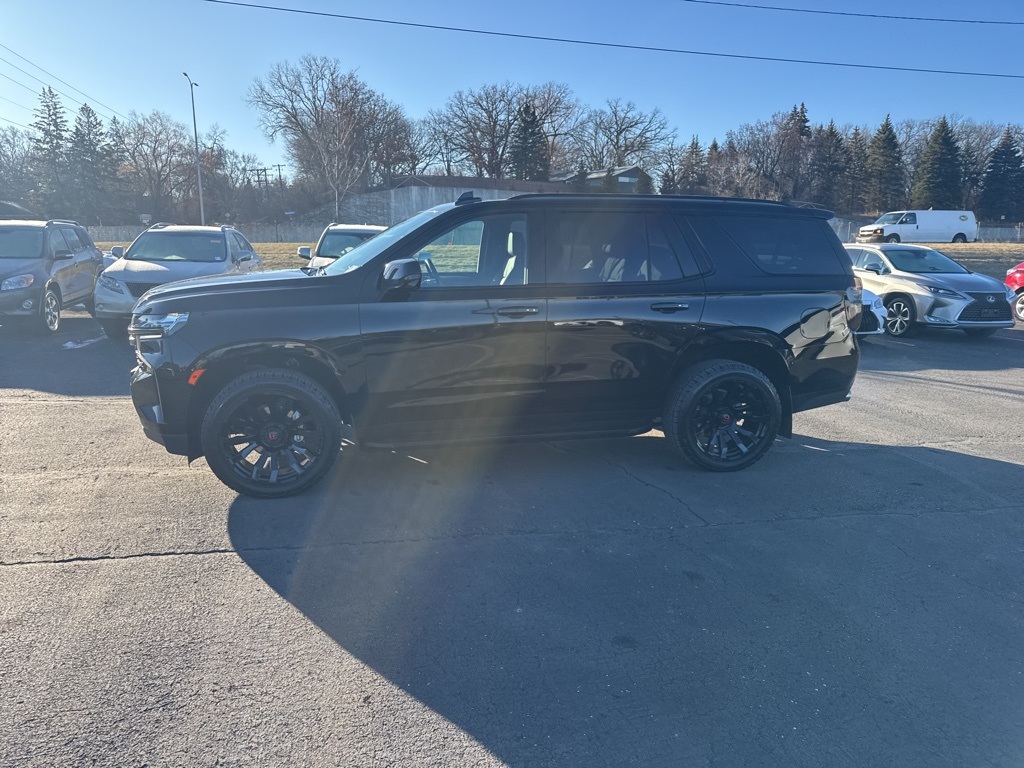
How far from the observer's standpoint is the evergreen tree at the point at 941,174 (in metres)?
66.2

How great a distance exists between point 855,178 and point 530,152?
36.4 metres

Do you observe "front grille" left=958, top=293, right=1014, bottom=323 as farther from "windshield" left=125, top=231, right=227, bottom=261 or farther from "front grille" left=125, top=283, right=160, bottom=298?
"front grille" left=125, top=283, right=160, bottom=298

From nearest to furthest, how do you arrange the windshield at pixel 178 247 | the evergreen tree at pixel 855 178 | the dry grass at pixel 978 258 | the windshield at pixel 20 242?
the windshield at pixel 20 242 < the windshield at pixel 178 247 < the dry grass at pixel 978 258 < the evergreen tree at pixel 855 178

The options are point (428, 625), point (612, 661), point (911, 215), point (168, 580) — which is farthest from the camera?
point (911, 215)

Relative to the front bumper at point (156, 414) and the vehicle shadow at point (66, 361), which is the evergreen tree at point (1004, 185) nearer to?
the vehicle shadow at point (66, 361)

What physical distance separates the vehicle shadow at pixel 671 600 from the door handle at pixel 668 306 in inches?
51.5

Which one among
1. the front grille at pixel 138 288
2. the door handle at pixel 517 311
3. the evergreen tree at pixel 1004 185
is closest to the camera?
the door handle at pixel 517 311

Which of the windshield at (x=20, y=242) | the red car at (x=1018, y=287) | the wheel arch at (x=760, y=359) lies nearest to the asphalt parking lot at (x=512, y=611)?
the wheel arch at (x=760, y=359)

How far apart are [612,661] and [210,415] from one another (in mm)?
3001

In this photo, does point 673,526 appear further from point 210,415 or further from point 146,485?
point 146,485

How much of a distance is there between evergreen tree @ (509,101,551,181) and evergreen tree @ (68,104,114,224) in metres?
43.1

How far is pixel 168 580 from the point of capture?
11.7ft

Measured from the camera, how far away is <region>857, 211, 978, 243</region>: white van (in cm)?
4122

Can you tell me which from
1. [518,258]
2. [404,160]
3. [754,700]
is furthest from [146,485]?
[404,160]
